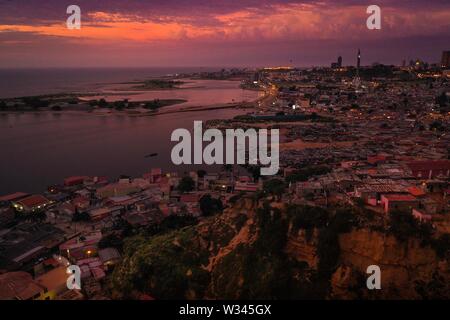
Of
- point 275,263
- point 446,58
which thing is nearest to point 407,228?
point 275,263

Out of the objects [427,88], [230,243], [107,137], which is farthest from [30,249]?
[427,88]

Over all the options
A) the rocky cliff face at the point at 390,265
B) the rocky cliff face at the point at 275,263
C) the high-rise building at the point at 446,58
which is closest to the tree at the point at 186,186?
the rocky cliff face at the point at 275,263

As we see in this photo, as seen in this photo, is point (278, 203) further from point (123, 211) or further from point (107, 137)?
point (107, 137)

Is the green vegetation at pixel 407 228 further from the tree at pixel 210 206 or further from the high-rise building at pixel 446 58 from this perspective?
the high-rise building at pixel 446 58

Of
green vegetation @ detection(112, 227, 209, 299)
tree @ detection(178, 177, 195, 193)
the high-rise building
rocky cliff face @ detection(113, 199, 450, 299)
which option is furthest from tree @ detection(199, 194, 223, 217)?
the high-rise building

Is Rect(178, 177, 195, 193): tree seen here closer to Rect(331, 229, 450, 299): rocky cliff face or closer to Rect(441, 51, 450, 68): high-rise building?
Rect(331, 229, 450, 299): rocky cliff face

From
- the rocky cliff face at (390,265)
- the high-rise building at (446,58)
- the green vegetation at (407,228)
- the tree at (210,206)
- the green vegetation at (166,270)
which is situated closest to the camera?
the rocky cliff face at (390,265)
